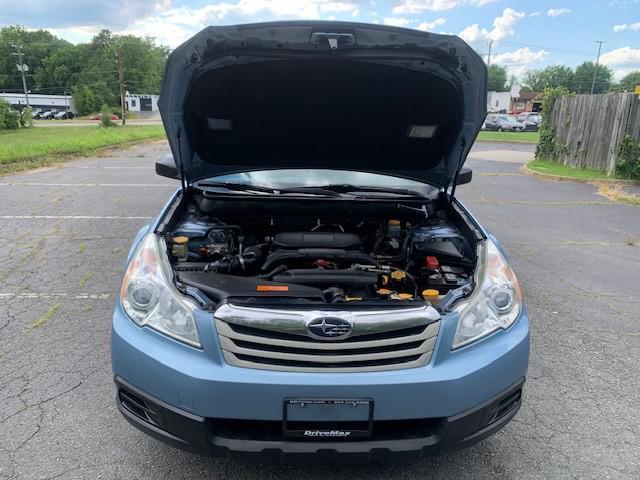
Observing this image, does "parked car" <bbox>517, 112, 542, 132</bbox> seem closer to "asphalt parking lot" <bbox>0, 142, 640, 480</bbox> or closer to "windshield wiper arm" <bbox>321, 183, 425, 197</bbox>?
"asphalt parking lot" <bbox>0, 142, 640, 480</bbox>

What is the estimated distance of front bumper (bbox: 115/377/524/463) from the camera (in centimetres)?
188

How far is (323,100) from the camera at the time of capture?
123 inches

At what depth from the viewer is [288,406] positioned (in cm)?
185

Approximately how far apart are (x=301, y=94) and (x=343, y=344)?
5.88ft

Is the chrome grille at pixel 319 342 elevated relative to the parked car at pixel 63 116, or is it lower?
elevated

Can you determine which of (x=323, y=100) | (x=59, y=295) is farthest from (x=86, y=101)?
(x=323, y=100)

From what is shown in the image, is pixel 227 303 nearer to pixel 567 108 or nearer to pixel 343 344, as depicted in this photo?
pixel 343 344

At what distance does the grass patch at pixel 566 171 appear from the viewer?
39.1 ft

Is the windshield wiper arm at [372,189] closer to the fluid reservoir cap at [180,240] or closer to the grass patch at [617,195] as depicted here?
the fluid reservoir cap at [180,240]

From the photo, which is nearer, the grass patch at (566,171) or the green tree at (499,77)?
the grass patch at (566,171)

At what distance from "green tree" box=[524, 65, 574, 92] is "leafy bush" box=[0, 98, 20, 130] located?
10239cm

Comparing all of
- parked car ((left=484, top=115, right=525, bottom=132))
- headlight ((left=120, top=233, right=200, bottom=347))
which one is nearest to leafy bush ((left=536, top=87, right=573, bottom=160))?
headlight ((left=120, top=233, right=200, bottom=347))

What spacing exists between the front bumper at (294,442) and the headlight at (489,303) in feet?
0.95

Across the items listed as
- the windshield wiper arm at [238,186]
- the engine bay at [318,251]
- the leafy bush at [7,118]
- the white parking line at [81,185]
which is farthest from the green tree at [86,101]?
the engine bay at [318,251]
